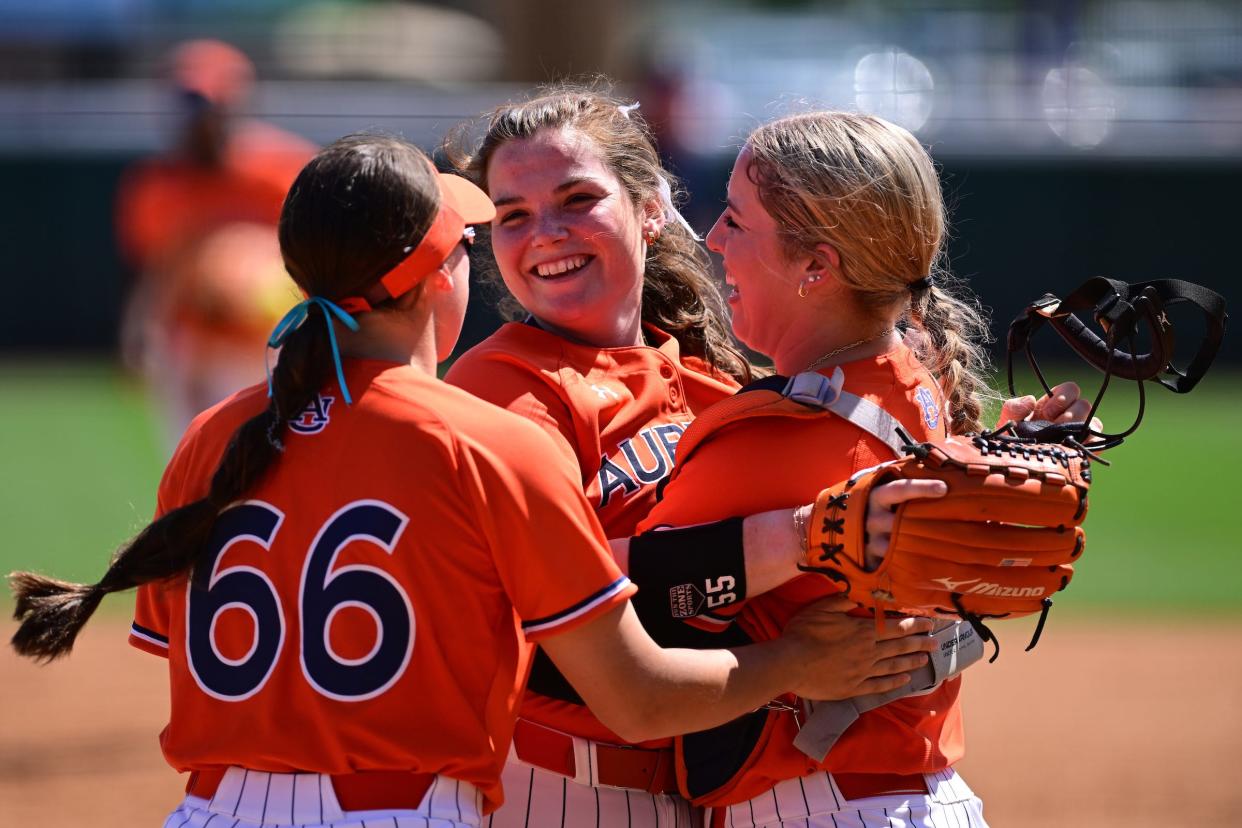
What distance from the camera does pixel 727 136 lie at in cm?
1527

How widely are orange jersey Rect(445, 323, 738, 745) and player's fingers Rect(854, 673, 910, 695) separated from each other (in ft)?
1.31

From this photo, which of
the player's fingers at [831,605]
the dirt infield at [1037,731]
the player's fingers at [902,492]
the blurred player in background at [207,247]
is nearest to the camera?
the player's fingers at [902,492]

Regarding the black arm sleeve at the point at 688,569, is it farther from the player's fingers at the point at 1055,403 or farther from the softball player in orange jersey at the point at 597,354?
the player's fingers at the point at 1055,403

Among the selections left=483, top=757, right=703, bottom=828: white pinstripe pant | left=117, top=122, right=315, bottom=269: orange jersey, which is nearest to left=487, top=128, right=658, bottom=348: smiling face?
left=483, top=757, right=703, bottom=828: white pinstripe pant

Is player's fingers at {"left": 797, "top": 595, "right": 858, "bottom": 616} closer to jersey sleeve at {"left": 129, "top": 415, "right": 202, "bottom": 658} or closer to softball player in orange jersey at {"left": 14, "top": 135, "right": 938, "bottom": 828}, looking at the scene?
softball player in orange jersey at {"left": 14, "top": 135, "right": 938, "bottom": 828}

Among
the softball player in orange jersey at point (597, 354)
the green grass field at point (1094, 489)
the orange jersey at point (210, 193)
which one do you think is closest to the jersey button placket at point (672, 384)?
the softball player in orange jersey at point (597, 354)

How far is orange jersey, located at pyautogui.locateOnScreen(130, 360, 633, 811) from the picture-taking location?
188 centimetres

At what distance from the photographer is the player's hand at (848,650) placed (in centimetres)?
215

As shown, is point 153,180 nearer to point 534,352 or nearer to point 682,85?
point 534,352

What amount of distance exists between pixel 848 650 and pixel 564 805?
20.8 inches

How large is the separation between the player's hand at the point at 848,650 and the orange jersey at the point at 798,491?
55 mm

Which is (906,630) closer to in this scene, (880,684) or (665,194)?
(880,684)

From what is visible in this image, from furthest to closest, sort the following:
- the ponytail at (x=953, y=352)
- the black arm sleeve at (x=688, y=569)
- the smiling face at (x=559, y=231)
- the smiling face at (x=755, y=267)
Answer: the smiling face at (x=559, y=231)
the ponytail at (x=953, y=352)
the smiling face at (x=755, y=267)
the black arm sleeve at (x=688, y=569)

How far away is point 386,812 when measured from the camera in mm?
1872
